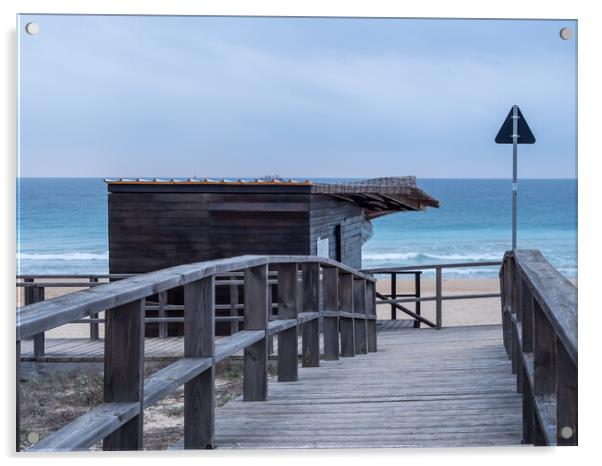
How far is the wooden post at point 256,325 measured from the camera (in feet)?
14.0

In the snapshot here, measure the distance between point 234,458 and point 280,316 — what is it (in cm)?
154

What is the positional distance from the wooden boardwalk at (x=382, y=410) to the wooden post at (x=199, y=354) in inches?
6.0

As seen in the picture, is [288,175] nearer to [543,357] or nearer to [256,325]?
[256,325]

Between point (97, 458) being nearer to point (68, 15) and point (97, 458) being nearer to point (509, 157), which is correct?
point (68, 15)

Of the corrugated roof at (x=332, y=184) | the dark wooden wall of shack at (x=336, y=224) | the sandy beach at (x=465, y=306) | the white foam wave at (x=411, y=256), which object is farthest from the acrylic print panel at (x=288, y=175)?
the white foam wave at (x=411, y=256)

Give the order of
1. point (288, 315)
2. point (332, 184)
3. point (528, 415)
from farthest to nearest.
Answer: point (332, 184) < point (288, 315) < point (528, 415)

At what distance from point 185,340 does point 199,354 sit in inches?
2.9

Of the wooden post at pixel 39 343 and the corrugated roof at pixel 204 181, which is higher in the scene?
the corrugated roof at pixel 204 181

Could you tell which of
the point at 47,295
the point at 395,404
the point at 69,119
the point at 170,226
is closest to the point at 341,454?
the point at 395,404

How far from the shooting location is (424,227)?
2897cm

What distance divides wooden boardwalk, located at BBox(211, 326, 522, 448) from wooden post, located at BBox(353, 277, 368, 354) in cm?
193

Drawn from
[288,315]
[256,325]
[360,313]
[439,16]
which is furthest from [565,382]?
[360,313]

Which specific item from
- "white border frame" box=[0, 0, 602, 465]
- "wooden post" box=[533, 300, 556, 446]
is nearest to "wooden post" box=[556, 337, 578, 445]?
"wooden post" box=[533, 300, 556, 446]

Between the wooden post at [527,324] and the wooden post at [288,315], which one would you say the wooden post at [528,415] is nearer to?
the wooden post at [527,324]
